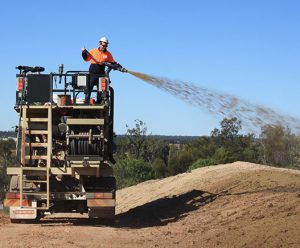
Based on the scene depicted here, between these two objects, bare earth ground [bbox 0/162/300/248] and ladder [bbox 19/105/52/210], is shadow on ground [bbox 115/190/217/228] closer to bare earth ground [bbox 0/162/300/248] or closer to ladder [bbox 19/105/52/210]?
bare earth ground [bbox 0/162/300/248]

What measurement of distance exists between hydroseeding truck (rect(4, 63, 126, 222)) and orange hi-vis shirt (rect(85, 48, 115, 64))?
0.92 feet

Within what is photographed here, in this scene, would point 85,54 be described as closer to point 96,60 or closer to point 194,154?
point 96,60

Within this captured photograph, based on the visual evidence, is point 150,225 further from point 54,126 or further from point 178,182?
point 178,182

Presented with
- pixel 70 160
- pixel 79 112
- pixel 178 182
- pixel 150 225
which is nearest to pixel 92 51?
pixel 79 112

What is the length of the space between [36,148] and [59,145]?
2.04ft

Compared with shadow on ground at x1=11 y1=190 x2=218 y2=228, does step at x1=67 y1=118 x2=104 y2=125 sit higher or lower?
higher

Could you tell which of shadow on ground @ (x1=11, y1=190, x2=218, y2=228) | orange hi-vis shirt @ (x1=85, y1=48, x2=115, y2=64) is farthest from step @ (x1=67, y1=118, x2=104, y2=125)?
shadow on ground @ (x1=11, y1=190, x2=218, y2=228)

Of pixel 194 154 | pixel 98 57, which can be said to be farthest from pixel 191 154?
pixel 98 57

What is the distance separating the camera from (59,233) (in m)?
13.5

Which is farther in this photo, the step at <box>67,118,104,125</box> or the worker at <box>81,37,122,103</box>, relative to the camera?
the worker at <box>81,37,122,103</box>

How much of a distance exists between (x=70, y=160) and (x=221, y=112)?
12.5 ft

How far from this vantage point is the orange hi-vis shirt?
15.9 meters

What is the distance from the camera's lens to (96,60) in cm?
1581

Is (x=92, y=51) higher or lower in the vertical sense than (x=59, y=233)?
higher
